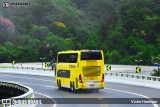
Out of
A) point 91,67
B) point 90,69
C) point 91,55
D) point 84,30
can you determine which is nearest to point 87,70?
point 90,69

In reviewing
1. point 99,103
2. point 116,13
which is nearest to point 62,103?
point 99,103

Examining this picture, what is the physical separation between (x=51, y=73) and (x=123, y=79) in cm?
2024

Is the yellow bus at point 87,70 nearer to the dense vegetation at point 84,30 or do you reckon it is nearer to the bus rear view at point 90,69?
the bus rear view at point 90,69

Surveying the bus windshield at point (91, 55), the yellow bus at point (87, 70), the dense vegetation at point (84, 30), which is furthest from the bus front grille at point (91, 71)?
the dense vegetation at point (84, 30)

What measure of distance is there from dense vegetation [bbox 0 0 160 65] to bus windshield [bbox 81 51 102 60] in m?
53.2

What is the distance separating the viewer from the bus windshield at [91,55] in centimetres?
3628

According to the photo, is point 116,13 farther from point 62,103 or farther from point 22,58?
point 62,103

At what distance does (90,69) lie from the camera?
36406mm

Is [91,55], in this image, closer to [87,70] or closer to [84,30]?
[87,70]

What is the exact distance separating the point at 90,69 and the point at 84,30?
9076 cm

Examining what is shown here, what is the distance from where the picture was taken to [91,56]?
3644 cm

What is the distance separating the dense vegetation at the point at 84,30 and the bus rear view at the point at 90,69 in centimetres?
5323

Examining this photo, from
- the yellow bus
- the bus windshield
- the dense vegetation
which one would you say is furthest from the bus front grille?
the dense vegetation

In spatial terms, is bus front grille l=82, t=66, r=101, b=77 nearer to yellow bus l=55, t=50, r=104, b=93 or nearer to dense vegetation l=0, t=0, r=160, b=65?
yellow bus l=55, t=50, r=104, b=93
